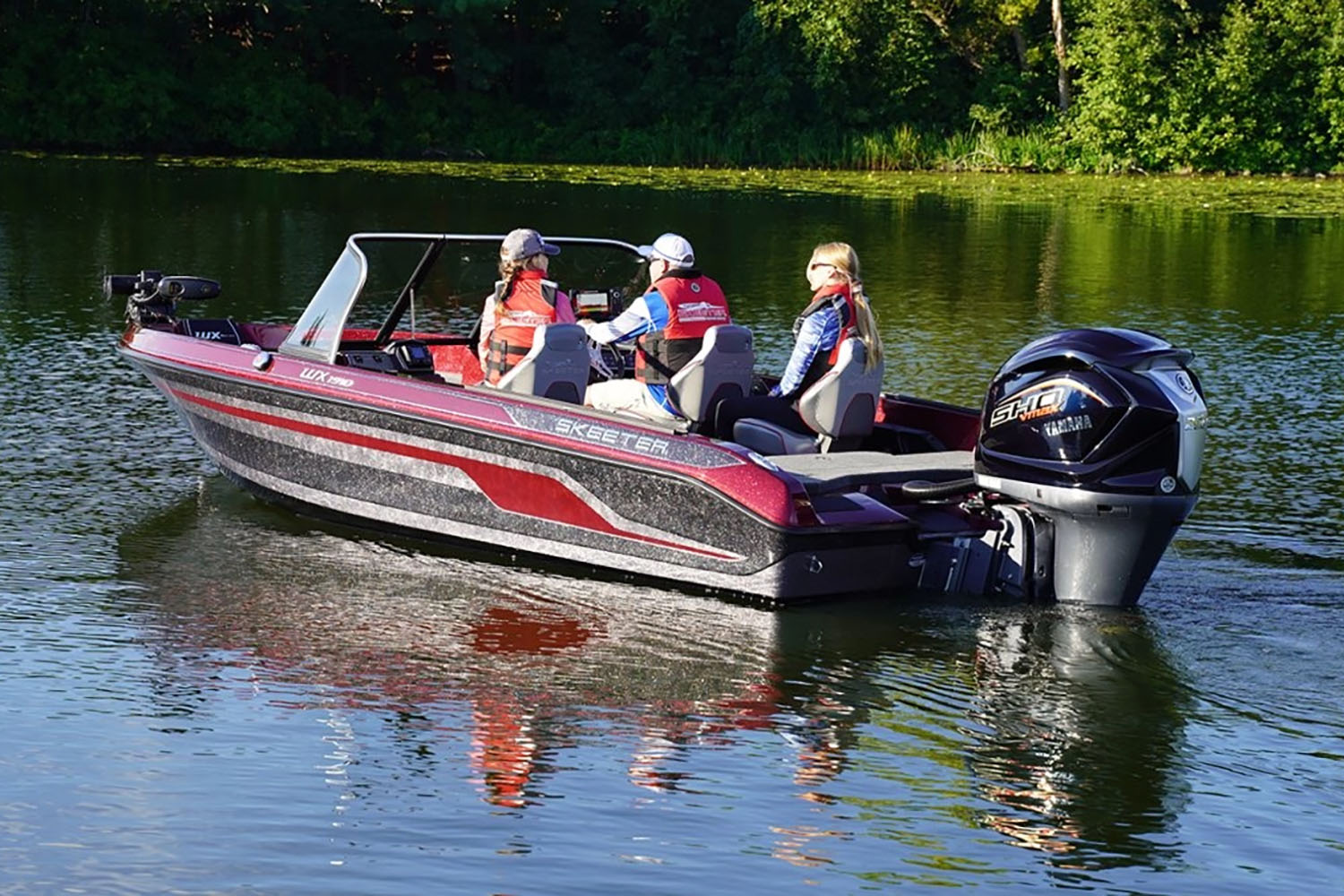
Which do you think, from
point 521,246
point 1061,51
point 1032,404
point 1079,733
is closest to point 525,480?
point 521,246

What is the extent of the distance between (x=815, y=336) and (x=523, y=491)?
A: 1.39 metres

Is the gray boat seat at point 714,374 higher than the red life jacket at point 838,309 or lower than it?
lower

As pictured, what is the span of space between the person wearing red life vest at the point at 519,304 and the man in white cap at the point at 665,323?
0.26 meters

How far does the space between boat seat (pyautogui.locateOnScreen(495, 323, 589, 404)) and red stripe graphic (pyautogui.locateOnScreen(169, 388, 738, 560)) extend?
43 centimetres

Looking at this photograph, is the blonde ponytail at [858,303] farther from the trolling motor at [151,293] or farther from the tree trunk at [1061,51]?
the tree trunk at [1061,51]

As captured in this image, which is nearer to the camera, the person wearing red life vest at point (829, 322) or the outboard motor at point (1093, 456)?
the outboard motor at point (1093, 456)

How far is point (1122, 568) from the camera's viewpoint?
7.32 meters

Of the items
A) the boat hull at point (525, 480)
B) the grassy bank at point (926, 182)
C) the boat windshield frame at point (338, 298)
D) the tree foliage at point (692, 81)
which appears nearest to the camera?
the boat hull at point (525, 480)

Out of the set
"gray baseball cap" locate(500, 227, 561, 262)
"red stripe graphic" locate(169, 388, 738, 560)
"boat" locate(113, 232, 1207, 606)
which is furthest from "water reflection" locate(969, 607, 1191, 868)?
"gray baseball cap" locate(500, 227, 561, 262)

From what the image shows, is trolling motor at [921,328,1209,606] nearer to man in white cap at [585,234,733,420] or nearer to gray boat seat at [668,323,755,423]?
gray boat seat at [668,323,755,423]

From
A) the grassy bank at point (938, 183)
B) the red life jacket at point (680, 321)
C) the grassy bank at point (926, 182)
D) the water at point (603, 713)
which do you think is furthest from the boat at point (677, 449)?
the grassy bank at point (938, 183)

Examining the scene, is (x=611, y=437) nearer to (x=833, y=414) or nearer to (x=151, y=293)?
(x=833, y=414)

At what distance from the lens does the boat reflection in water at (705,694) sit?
566cm

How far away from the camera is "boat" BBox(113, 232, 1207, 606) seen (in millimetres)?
7203
